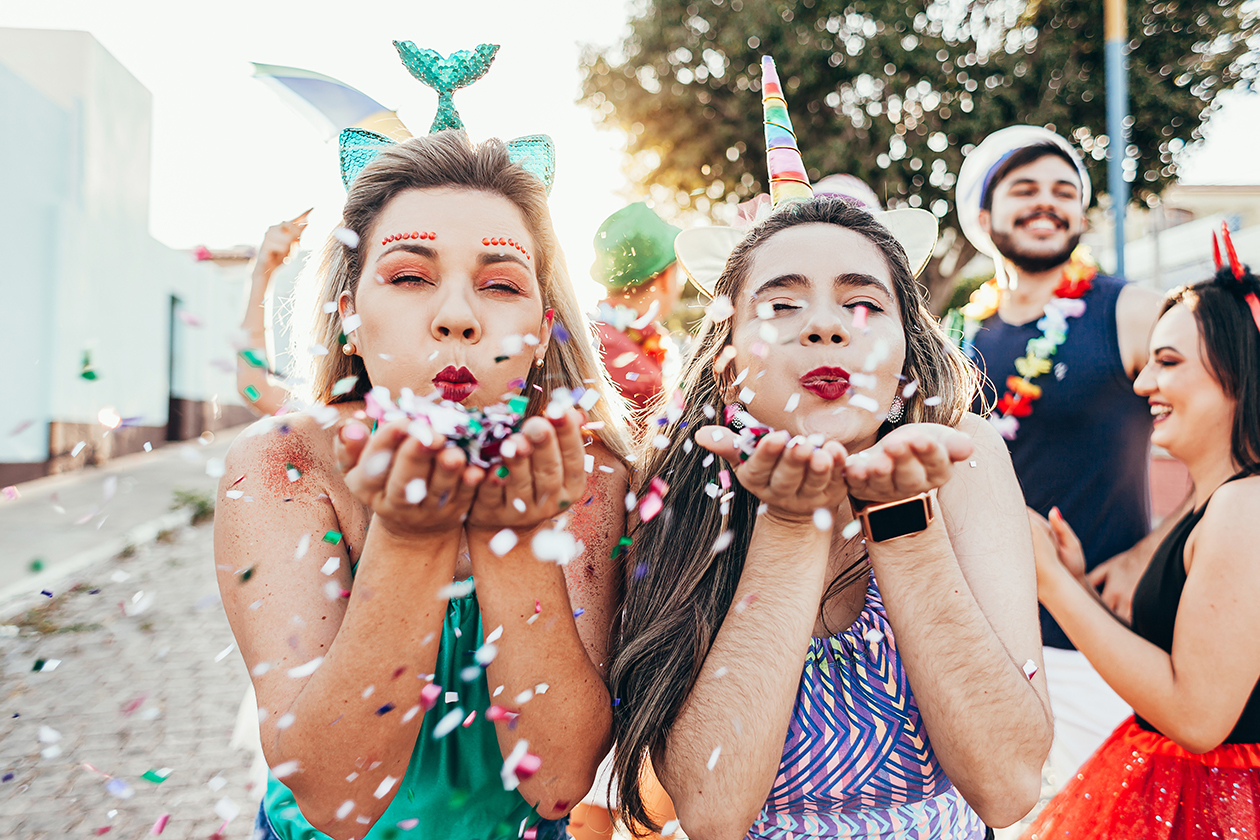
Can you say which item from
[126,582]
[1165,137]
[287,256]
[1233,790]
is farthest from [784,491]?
[1165,137]

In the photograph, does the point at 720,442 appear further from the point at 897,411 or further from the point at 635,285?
the point at 635,285

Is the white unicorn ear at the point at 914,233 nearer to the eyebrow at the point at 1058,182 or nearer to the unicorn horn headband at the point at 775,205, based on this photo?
the unicorn horn headband at the point at 775,205

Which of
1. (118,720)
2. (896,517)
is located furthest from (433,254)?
(118,720)

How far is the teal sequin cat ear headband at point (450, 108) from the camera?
204 cm

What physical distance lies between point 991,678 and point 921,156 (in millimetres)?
14639

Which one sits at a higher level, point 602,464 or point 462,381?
point 462,381

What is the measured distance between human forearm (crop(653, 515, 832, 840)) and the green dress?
1.48 ft

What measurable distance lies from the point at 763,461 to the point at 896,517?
14.0 inches

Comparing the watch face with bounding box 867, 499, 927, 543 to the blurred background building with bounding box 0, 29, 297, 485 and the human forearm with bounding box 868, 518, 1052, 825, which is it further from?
the blurred background building with bounding box 0, 29, 297, 485

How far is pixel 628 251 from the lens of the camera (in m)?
3.76

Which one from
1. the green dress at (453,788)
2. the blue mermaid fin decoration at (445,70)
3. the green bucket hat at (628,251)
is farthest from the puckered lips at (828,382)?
the green bucket hat at (628,251)

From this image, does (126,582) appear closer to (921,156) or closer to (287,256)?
(287,256)

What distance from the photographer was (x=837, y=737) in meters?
1.70

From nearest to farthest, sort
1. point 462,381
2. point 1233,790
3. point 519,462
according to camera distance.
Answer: point 519,462 → point 462,381 → point 1233,790
